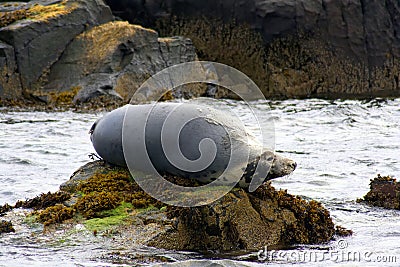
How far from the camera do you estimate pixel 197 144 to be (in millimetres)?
5215

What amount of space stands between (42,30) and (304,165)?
9.12 metres

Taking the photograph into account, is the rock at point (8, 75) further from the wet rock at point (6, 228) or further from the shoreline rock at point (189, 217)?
the wet rock at point (6, 228)

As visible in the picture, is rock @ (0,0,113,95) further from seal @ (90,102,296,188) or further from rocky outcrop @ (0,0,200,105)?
seal @ (90,102,296,188)

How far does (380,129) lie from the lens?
464 inches

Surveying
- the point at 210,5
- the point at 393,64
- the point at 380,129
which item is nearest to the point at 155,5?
the point at 210,5

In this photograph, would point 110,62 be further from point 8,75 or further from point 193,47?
point 193,47

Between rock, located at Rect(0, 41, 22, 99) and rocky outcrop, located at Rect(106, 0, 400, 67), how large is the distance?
19.0ft

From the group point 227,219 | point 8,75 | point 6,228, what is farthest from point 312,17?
point 6,228

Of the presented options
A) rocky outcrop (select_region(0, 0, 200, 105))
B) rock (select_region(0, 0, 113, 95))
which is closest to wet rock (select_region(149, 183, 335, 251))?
rocky outcrop (select_region(0, 0, 200, 105))

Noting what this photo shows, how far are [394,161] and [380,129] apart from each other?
338 cm

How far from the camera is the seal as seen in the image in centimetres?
516

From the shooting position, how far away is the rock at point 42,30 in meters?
15.4

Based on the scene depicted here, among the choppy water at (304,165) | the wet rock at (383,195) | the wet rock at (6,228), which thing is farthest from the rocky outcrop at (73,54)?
the wet rock at (6,228)

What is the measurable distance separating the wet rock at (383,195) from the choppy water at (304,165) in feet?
0.41
